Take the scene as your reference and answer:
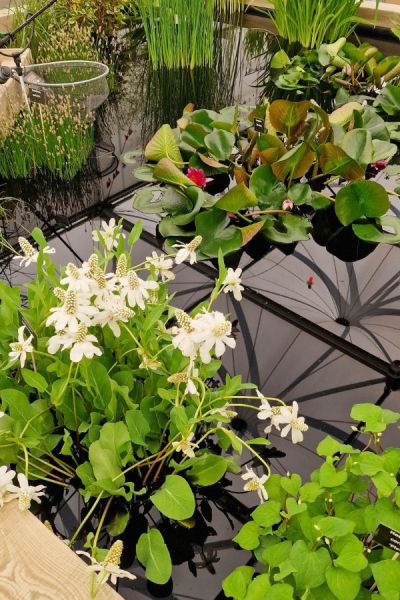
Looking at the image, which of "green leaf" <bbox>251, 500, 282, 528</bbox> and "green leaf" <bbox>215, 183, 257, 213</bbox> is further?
"green leaf" <bbox>215, 183, 257, 213</bbox>

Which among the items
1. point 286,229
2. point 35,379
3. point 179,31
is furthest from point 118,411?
point 179,31

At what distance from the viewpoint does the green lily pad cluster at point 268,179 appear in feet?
5.66

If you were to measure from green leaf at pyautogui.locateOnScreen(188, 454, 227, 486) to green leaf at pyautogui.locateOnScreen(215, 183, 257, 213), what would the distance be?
2.98 feet

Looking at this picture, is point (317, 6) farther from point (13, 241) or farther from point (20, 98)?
point (13, 241)

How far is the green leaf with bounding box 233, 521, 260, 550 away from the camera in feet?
2.96

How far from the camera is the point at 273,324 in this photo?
4.93 ft

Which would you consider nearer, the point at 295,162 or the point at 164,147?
the point at 295,162

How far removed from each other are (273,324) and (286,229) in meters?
0.44

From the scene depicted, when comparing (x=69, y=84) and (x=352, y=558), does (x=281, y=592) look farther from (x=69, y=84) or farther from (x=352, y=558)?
(x=69, y=84)

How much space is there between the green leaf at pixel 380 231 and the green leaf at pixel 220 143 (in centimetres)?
58

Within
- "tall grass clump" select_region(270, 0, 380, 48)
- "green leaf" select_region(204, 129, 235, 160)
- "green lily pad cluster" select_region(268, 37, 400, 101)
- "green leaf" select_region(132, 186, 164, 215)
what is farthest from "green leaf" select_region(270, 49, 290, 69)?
"green leaf" select_region(132, 186, 164, 215)

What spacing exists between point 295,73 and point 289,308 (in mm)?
2032

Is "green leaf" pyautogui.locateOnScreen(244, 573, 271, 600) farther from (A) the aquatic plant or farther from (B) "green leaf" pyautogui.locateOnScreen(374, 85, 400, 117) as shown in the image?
(B) "green leaf" pyautogui.locateOnScreen(374, 85, 400, 117)

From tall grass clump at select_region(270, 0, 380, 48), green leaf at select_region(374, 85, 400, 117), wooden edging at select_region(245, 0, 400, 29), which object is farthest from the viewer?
wooden edging at select_region(245, 0, 400, 29)
